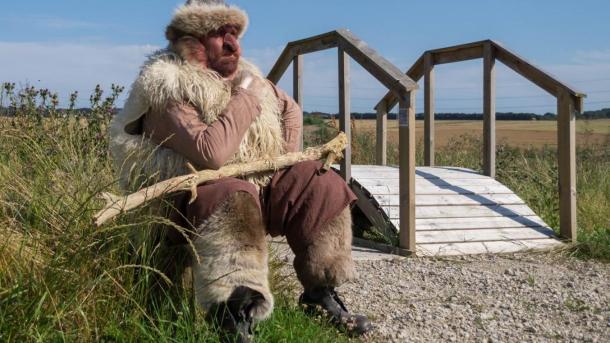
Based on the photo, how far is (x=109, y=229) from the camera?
2781mm

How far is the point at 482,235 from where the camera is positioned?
19.4 ft

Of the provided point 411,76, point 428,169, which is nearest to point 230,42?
point 428,169

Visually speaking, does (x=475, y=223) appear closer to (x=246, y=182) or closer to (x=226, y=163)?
(x=226, y=163)

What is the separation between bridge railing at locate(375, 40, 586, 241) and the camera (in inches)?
241

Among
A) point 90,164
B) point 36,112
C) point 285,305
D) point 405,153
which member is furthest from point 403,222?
point 36,112

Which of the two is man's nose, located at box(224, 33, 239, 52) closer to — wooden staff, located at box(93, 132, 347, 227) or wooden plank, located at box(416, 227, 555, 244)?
wooden staff, located at box(93, 132, 347, 227)

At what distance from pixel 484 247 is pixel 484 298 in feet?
4.57

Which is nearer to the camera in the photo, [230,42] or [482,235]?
[230,42]

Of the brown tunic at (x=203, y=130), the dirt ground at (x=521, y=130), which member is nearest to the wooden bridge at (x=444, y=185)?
the brown tunic at (x=203, y=130)

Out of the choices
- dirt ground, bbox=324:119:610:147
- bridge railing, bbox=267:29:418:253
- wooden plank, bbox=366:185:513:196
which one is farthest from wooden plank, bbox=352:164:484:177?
dirt ground, bbox=324:119:610:147

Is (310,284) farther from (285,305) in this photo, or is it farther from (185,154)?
(185,154)

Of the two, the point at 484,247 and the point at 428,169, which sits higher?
the point at 428,169

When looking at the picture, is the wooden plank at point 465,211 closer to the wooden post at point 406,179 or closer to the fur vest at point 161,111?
the wooden post at point 406,179

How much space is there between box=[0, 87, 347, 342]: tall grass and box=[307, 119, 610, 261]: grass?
9.58 feet
